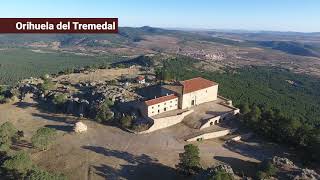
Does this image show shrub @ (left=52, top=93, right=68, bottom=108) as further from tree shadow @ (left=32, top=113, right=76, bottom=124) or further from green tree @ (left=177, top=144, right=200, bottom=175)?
green tree @ (left=177, top=144, right=200, bottom=175)

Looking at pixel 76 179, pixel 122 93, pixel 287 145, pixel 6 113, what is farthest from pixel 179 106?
pixel 6 113

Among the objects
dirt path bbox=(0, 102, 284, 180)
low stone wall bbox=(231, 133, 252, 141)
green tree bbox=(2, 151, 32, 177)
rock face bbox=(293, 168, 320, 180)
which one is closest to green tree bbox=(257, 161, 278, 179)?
rock face bbox=(293, 168, 320, 180)

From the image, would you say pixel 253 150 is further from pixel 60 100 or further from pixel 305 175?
pixel 60 100

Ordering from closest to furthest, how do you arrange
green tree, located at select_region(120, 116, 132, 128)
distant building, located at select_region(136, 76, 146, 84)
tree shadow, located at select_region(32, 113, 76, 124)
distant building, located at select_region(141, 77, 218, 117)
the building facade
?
green tree, located at select_region(120, 116, 132, 128) < the building facade < distant building, located at select_region(141, 77, 218, 117) < tree shadow, located at select_region(32, 113, 76, 124) < distant building, located at select_region(136, 76, 146, 84)

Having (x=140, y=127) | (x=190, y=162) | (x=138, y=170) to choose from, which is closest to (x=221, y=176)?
(x=190, y=162)

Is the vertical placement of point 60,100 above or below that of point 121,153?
above

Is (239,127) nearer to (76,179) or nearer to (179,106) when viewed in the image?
(179,106)
